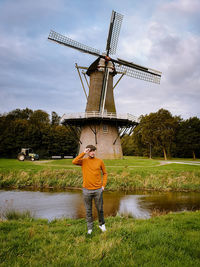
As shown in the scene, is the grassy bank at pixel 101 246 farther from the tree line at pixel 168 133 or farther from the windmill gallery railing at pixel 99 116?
the tree line at pixel 168 133

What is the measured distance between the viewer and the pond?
7629 millimetres

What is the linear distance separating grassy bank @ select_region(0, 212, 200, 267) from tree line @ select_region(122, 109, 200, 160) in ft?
128

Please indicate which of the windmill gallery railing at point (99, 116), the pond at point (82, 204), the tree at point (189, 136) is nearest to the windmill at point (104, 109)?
the windmill gallery railing at point (99, 116)

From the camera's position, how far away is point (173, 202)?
9.55 metres

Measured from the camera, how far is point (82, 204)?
8953 millimetres

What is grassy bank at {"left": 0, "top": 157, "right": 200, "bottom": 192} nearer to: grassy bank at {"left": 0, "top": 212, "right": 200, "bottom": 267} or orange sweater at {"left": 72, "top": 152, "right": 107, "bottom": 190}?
grassy bank at {"left": 0, "top": 212, "right": 200, "bottom": 267}

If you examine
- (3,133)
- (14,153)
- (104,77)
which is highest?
(104,77)

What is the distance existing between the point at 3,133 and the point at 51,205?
120 feet

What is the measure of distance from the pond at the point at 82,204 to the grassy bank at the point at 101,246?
2.86m

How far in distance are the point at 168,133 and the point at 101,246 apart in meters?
40.1

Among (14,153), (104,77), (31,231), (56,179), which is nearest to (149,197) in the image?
(56,179)

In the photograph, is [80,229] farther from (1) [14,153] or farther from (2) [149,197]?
(1) [14,153]

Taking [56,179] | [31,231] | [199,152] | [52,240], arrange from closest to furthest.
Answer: [52,240] → [31,231] → [56,179] → [199,152]

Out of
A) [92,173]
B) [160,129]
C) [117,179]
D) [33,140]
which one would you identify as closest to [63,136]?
[33,140]
